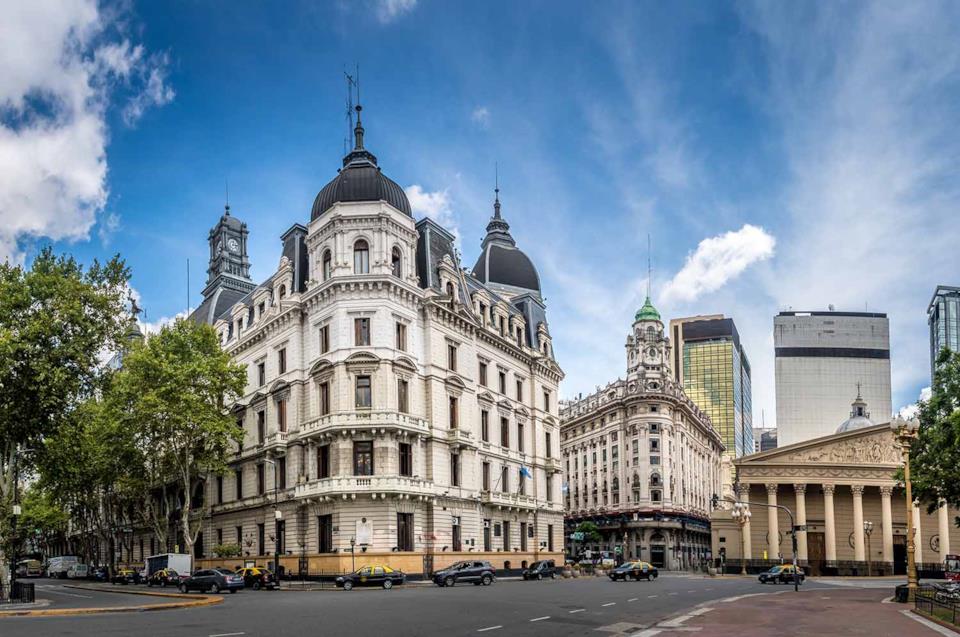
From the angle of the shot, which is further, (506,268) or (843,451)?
(843,451)

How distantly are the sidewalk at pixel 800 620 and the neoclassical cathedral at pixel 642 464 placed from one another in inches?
3342

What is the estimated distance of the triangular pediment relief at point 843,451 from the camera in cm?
9338

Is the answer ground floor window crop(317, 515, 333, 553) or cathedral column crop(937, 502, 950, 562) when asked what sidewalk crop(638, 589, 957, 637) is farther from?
cathedral column crop(937, 502, 950, 562)

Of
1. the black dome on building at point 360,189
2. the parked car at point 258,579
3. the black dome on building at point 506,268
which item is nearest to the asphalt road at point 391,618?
the parked car at point 258,579

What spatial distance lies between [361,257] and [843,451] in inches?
2335

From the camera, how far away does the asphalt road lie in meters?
25.0

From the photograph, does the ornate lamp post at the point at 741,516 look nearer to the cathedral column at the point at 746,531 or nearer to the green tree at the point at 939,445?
the cathedral column at the point at 746,531

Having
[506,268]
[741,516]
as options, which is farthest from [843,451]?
[506,268]

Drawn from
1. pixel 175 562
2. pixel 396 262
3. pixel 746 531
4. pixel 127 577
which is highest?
pixel 396 262

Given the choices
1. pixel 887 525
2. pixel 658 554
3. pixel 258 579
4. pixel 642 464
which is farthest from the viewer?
pixel 642 464

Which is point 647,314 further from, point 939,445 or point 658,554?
point 939,445

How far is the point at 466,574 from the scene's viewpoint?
54.9 metres

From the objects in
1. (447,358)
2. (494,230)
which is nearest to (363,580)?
(447,358)

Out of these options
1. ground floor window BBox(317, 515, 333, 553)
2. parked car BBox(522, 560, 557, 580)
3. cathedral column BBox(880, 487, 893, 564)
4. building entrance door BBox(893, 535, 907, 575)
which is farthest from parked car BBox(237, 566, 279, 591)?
building entrance door BBox(893, 535, 907, 575)
